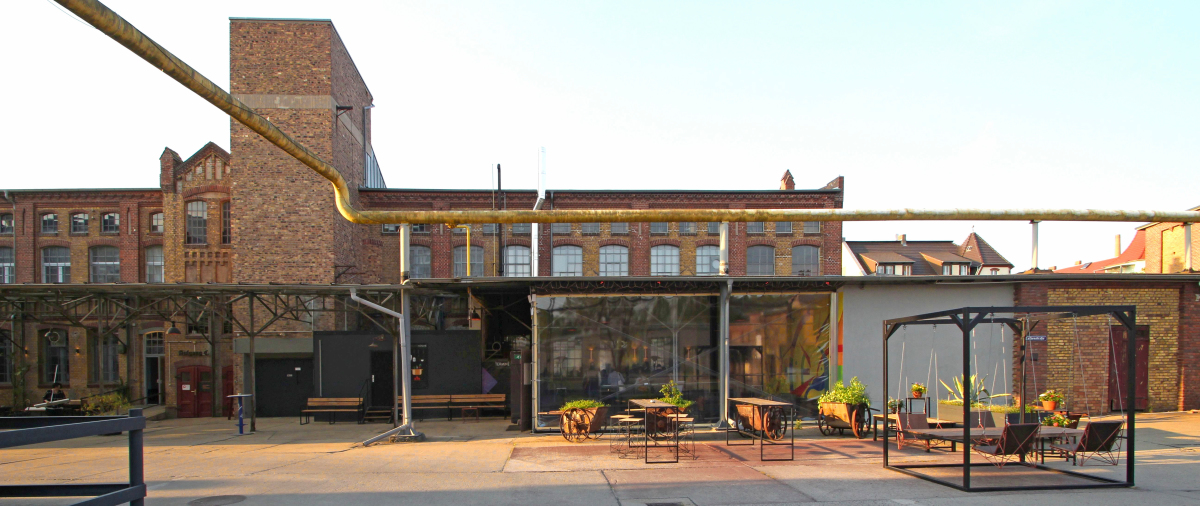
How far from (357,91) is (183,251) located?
9245 millimetres

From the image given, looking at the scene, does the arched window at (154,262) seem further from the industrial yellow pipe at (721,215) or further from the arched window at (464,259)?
the industrial yellow pipe at (721,215)

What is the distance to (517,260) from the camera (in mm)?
29312

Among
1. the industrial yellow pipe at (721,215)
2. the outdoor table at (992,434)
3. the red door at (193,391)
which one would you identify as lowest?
the red door at (193,391)

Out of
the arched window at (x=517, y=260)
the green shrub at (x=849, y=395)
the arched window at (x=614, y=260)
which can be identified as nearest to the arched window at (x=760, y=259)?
the arched window at (x=614, y=260)

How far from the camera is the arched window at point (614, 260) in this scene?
Result: 96.1ft

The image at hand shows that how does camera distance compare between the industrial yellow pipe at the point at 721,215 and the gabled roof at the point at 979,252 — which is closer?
the industrial yellow pipe at the point at 721,215

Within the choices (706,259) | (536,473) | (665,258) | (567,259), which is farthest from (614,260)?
(536,473)

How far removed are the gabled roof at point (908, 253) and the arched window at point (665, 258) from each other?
1583 centimetres

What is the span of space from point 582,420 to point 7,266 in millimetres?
26157

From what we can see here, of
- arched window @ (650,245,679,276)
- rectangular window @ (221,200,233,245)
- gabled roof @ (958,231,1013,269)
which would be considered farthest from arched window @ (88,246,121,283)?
gabled roof @ (958,231,1013,269)

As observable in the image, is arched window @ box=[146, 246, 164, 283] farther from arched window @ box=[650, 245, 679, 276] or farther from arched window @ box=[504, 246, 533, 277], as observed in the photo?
arched window @ box=[650, 245, 679, 276]

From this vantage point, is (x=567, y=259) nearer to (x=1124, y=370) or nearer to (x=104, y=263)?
(x=104, y=263)

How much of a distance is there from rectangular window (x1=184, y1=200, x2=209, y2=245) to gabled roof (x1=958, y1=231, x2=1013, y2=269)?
4250 cm

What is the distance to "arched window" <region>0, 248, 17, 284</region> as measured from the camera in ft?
83.8
